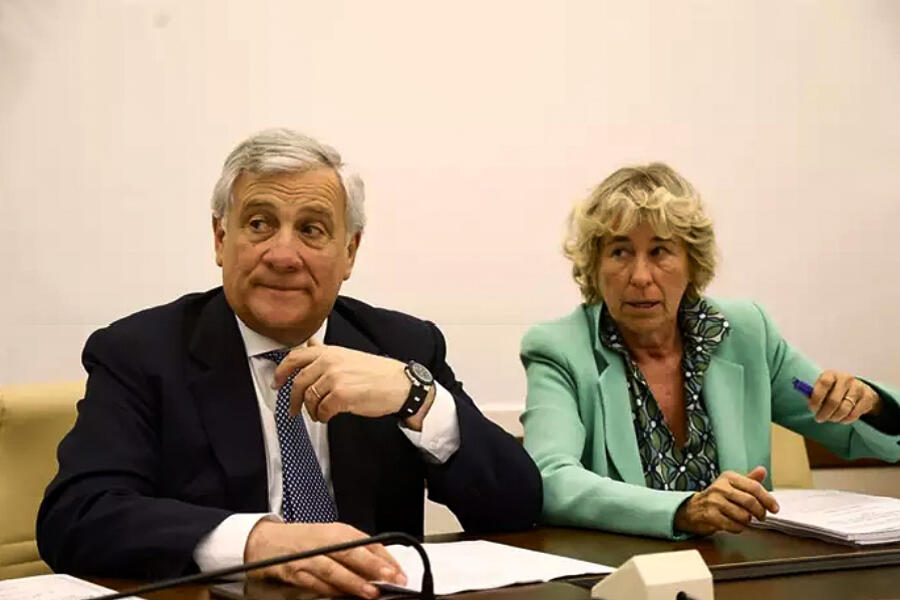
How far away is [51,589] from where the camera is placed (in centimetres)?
152

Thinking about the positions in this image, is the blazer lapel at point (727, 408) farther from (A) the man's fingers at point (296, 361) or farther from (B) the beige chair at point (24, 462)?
(B) the beige chair at point (24, 462)

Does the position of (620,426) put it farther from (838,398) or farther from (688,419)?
(838,398)

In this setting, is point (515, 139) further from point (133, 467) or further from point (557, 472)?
point (133, 467)

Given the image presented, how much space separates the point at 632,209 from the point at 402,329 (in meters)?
0.57

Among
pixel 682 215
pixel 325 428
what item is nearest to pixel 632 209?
pixel 682 215

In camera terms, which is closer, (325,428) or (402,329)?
(325,428)

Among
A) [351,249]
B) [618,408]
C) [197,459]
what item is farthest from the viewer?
[618,408]

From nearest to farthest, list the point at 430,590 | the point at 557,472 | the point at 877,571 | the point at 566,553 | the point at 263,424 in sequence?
the point at 430,590 < the point at 877,571 < the point at 566,553 < the point at 263,424 < the point at 557,472

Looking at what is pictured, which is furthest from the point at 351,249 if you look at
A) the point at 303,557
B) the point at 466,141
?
the point at 466,141

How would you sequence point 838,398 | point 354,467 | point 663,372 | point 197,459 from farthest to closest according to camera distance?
point 663,372 → point 838,398 → point 354,467 → point 197,459

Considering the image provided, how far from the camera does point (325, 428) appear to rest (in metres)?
2.07

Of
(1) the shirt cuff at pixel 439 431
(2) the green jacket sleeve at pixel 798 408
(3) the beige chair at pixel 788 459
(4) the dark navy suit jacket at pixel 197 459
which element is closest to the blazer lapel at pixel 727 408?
(2) the green jacket sleeve at pixel 798 408

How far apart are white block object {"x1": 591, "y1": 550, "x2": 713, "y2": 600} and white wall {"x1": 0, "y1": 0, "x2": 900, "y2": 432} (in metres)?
1.98

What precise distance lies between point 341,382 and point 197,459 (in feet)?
0.96
